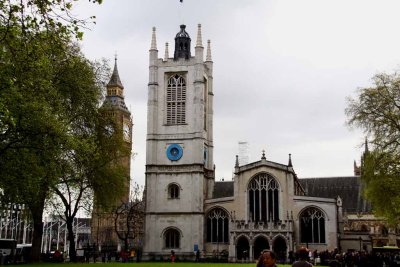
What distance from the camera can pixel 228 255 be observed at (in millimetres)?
51438

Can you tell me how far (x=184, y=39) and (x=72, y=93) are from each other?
86.4ft

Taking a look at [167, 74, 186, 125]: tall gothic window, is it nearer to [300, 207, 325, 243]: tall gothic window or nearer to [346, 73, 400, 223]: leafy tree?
[300, 207, 325, 243]: tall gothic window

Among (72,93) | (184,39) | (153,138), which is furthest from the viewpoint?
(184,39)

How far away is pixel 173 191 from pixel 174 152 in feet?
12.7

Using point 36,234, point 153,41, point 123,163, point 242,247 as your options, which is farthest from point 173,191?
point 36,234

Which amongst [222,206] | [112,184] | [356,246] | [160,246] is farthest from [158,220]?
[356,246]

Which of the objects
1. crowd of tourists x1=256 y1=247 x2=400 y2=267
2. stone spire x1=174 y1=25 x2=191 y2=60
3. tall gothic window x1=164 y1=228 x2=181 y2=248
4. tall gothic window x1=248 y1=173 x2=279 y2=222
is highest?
stone spire x1=174 y1=25 x2=191 y2=60

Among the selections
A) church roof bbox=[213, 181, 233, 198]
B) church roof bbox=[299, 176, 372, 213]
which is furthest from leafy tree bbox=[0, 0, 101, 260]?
church roof bbox=[299, 176, 372, 213]

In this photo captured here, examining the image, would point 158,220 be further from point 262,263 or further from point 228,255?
point 262,263

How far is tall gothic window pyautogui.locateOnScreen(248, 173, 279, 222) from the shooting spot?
5188 cm

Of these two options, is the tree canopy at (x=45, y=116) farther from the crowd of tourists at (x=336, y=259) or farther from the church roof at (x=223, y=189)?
the church roof at (x=223, y=189)

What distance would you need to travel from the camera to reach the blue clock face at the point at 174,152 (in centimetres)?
5494

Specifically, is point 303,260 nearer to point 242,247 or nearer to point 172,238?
point 242,247

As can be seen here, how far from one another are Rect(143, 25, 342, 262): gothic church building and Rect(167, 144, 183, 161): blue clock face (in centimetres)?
7
